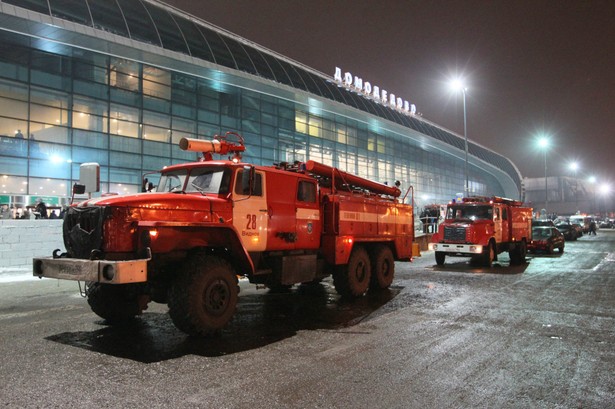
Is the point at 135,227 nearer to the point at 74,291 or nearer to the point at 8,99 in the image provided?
the point at 74,291

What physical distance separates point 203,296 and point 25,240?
11381mm

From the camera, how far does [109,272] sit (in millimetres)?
5418

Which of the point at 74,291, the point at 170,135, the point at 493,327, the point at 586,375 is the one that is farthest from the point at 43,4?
the point at 586,375

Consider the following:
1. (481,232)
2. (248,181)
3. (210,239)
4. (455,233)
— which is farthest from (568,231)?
(210,239)

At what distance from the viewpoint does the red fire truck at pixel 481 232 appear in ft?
53.9

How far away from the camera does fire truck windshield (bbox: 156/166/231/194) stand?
23.4 feet

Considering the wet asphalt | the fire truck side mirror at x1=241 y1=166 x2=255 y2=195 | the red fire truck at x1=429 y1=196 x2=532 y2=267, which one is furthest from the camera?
the red fire truck at x1=429 y1=196 x2=532 y2=267

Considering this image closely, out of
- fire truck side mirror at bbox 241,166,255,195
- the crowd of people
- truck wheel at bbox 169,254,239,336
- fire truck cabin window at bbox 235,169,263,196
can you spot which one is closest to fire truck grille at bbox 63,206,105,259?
truck wheel at bbox 169,254,239,336

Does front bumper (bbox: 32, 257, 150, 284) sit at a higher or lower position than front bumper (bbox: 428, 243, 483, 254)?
higher

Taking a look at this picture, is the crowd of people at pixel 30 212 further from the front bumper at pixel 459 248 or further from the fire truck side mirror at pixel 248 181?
the front bumper at pixel 459 248

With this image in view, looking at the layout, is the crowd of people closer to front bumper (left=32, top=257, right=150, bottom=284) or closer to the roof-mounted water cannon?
the roof-mounted water cannon

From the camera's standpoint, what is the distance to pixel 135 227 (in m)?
5.91

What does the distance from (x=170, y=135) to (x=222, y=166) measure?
22230mm

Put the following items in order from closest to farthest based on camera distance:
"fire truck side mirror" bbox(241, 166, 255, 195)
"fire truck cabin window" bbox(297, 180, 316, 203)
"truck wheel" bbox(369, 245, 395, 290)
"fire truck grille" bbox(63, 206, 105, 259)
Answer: "fire truck grille" bbox(63, 206, 105, 259), "fire truck side mirror" bbox(241, 166, 255, 195), "fire truck cabin window" bbox(297, 180, 316, 203), "truck wheel" bbox(369, 245, 395, 290)
